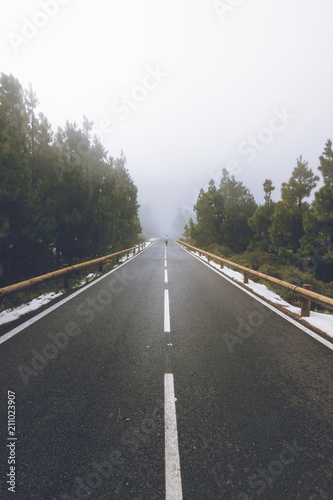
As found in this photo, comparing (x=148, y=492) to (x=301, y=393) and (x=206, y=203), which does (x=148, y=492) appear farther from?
(x=206, y=203)

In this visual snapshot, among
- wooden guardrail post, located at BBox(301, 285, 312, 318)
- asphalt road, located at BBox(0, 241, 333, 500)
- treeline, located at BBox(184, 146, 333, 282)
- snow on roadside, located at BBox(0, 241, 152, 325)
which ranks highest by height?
treeline, located at BBox(184, 146, 333, 282)

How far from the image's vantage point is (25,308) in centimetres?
566

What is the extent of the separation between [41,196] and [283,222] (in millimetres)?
18180

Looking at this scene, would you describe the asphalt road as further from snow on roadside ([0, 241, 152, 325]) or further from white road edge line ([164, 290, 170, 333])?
snow on roadside ([0, 241, 152, 325])

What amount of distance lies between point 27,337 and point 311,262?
17461 millimetres

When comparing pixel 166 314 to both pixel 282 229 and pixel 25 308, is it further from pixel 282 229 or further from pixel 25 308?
pixel 282 229

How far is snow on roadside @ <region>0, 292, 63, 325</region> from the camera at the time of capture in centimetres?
497

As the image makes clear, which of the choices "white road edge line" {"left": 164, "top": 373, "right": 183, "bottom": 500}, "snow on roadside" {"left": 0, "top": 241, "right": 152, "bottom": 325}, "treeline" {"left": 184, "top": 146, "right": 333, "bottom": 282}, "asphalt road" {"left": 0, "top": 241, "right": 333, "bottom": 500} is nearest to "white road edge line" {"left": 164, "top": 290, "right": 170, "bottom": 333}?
"asphalt road" {"left": 0, "top": 241, "right": 333, "bottom": 500}

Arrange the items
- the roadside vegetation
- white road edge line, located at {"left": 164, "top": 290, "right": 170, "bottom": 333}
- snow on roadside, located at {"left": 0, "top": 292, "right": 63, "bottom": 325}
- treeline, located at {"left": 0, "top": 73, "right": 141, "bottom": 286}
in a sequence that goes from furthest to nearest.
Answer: the roadside vegetation
treeline, located at {"left": 0, "top": 73, "right": 141, "bottom": 286}
snow on roadside, located at {"left": 0, "top": 292, "right": 63, "bottom": 325}
white road edge line, located at {"left": 164, "top": 290, "right": 170, "bottom": 333}

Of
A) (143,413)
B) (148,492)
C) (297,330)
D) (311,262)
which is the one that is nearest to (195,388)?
(143,413)

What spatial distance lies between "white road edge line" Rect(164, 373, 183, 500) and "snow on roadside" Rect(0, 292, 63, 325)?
13.0ft

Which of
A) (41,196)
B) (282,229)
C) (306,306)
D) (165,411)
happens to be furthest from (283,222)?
(165,411)

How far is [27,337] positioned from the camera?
4.09 meters

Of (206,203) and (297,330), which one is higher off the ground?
(206,203)
